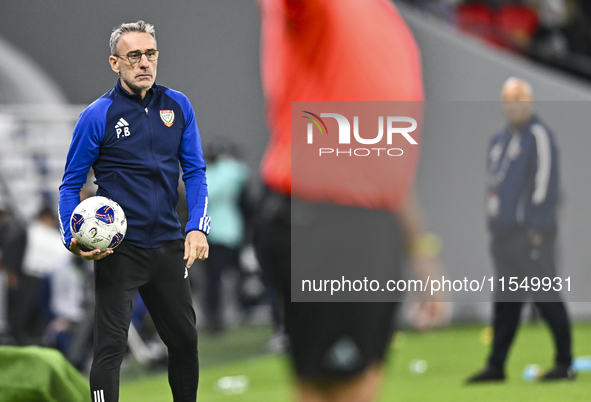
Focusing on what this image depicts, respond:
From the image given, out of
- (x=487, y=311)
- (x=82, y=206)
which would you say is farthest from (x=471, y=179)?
(x=82, y=206)

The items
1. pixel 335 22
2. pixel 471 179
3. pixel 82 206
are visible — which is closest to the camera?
pixel 335 22

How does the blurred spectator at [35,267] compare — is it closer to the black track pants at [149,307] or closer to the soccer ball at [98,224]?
the black track pants at [149,307]

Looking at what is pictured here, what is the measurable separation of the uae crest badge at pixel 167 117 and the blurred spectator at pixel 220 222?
6635 mm

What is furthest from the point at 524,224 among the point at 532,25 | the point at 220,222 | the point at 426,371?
the point at 532,25

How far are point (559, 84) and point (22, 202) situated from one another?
727 centimetres

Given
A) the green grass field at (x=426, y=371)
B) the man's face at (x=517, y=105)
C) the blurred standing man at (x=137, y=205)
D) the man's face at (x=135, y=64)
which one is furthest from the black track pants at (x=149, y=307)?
the man's face at (x=517, y=105)

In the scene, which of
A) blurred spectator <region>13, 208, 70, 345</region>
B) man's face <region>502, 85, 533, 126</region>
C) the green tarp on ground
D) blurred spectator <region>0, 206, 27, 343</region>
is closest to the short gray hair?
the green tarp on ground

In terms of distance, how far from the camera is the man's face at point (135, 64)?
3.88m

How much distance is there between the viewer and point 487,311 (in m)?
11.4

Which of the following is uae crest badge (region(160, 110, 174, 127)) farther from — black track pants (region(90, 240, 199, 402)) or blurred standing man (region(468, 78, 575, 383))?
blurred standing man (region(468, 78, 575, 383))

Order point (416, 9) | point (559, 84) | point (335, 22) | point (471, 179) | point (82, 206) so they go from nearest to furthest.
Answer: point (335, 22) < point (82, 206) < point (471, 179) < point (559, 84) < point (416, 9)

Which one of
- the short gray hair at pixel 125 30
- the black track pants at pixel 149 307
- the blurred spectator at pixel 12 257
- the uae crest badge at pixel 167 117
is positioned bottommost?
the blurred spectator at pixel 12 257

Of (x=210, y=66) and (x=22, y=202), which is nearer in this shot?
(x=22, y=202)

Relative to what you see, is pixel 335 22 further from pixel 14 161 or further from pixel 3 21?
pixel 3 21
